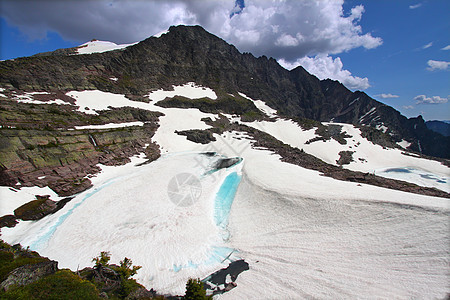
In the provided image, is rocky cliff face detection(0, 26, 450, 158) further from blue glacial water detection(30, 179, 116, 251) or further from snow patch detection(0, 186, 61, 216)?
blue glacial water detection(30, 179, 116, 251)

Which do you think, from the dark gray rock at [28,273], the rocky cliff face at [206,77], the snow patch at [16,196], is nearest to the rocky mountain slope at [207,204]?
the snow patch at [16,196]

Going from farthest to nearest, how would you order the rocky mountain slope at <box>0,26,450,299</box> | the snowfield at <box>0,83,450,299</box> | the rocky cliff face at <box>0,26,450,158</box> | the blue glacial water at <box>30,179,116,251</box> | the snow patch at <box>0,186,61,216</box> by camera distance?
the rocky cliff face at <box>0,26,450,158</box> → the snow patch at <box>0,186,61,216</box> → the blue glacial water at <box>30,179,116,251</box> → the rocky mountain slope at <box>0,26,450,299</box> → the snowfield at <box>0,83,450,299</box>

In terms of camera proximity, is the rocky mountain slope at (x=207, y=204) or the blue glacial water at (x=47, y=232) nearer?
the rocky mountain slope at (x=207, y=204)

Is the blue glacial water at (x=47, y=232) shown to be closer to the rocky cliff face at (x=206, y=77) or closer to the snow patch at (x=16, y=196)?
the snow patch at (x=16, y=196)

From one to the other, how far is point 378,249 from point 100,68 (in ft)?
310

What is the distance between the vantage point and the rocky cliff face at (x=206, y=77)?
187 feet

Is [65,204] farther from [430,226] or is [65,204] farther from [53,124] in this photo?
[430,226]

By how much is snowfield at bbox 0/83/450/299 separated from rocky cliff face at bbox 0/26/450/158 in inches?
2058

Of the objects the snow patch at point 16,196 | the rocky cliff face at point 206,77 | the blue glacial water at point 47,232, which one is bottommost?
the blue glacial water at point 47,232

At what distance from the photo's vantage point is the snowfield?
9.25 meters

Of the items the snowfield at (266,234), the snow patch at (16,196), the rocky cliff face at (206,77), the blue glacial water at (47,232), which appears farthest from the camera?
the rocky cliff face at (206,77)

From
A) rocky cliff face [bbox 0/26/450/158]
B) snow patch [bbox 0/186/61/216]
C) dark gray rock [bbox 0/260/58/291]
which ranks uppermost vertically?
rocky cliff face [bbox 0/26/450/158]

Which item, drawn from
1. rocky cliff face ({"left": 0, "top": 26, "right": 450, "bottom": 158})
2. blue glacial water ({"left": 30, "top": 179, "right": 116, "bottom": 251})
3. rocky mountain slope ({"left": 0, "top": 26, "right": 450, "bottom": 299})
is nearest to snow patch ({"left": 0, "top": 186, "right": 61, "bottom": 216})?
rocky mountain slope ({"left": 0, "top": 26, "right": 450, "bottom": 299})

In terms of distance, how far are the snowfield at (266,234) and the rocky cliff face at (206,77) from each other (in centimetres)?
5227
